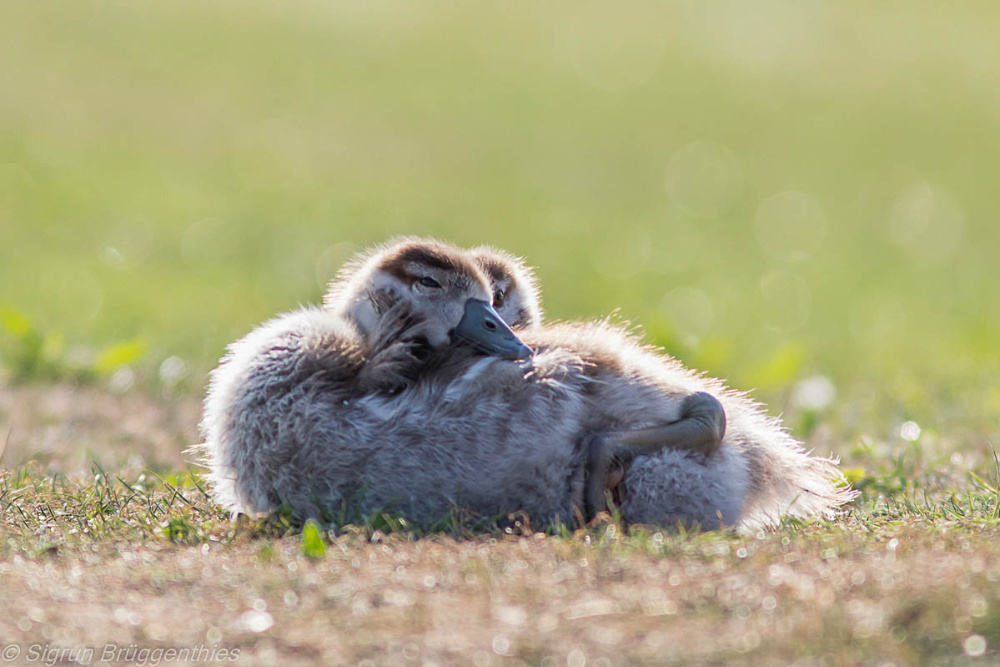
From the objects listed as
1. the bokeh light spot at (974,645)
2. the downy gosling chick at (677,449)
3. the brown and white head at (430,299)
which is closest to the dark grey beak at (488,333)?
the brown and white head at (430,299)

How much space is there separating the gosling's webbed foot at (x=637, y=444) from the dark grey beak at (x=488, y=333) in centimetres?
49

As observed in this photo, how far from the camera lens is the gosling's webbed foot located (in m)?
4.66

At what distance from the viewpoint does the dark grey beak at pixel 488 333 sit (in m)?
4.97

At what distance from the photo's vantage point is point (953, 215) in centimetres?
2084

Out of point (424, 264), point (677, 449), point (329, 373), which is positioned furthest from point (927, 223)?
point (329, 373)

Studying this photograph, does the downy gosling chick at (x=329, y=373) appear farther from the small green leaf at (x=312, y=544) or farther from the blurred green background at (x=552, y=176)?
the blurred green background at (x=552, y=176)

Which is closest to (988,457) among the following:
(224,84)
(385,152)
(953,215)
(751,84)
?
(953,215)

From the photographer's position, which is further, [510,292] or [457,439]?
[510,292]

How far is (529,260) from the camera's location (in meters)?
15.1

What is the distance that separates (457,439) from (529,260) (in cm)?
1051

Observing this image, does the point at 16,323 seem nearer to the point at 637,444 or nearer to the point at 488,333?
the point at 488,333

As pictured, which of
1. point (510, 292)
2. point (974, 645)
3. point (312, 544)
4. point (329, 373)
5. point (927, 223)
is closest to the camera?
point (974, 645)

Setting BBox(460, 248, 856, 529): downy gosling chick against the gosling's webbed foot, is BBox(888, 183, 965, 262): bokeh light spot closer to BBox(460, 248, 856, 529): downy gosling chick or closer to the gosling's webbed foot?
BBox(460, 248, 856, 529): downy gosling chick

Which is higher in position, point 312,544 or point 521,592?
point 521,592
